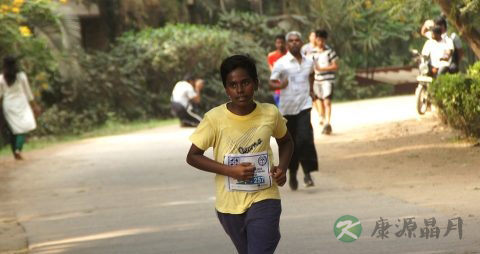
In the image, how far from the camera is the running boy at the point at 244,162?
231 inches

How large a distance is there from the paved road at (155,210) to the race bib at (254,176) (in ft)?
7.36

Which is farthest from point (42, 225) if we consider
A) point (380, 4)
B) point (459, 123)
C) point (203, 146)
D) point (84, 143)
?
point (84, 143)

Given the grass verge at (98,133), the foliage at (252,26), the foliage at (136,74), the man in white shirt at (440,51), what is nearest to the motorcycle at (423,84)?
the man in white shirt at (440,51)

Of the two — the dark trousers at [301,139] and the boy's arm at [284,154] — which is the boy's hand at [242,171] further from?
the dark trousers at [301,139]

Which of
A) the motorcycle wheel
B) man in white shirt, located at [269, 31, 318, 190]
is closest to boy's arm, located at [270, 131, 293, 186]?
man in white shirt, located at [269, 31, 318, 190]

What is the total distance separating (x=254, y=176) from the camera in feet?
19.4

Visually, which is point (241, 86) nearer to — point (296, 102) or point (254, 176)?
point (254, 176)

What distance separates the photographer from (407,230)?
8.71 meters

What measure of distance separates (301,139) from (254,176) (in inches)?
233

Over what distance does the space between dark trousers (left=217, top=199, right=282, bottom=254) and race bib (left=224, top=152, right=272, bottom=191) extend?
10 centimetres

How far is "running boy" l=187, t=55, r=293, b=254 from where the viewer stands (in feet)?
A: 19.2

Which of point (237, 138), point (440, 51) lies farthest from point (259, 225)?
point (440, 51)

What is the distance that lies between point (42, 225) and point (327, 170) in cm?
449

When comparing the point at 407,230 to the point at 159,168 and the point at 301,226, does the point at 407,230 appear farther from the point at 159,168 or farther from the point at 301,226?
the point at 159,168
